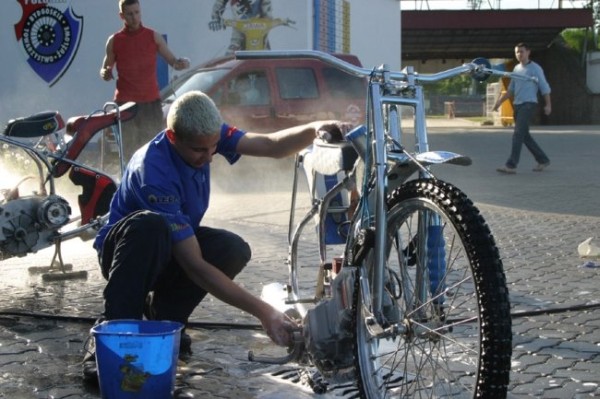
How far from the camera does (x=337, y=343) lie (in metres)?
3.73

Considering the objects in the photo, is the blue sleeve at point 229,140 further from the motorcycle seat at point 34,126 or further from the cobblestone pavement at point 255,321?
the motorcycle seat at point 34,126

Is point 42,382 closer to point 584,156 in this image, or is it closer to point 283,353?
point 283,353

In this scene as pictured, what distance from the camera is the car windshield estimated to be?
13461mm

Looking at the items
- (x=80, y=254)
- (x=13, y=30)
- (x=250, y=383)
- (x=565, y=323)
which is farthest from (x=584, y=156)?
(x=250, y=383)

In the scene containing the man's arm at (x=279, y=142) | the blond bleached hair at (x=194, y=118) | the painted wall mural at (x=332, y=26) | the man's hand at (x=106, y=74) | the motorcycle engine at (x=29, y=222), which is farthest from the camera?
the painted wall mural at (x=332, y=26)

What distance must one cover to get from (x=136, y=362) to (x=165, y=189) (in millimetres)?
735

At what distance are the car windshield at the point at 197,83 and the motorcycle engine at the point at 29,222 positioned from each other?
24.1 ft

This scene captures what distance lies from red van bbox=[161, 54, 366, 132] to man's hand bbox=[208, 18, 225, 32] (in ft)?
15.4

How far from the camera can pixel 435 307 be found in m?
3.46

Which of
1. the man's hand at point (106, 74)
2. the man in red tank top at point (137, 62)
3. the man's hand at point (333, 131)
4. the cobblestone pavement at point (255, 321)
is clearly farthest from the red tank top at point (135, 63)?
the man's hand at point (333, 131)

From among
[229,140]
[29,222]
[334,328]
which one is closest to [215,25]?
[29,222]

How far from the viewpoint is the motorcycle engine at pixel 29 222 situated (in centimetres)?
592

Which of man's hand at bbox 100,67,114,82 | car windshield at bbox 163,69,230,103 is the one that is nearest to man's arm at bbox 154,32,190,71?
man's hand at bbox 100,67,114,82

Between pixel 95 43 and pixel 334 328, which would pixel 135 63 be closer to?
pixel 334 328
